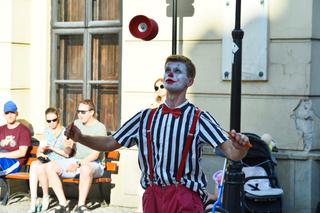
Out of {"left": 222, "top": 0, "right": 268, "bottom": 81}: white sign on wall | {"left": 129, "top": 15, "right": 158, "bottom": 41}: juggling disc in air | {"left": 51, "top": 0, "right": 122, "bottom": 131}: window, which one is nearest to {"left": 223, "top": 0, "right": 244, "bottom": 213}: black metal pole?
{"left": 222, "top": 0, "right": 268, "bottom": 81}: white sign on wall

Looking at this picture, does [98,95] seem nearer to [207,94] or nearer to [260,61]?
[207,94]

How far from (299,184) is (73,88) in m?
3.88

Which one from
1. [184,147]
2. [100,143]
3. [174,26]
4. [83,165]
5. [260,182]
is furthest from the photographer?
[83,165]

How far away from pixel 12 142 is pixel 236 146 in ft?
19.7

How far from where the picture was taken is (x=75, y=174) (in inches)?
380

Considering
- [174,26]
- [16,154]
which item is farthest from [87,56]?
[174,26]

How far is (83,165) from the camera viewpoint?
9.49m

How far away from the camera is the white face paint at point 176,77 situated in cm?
527

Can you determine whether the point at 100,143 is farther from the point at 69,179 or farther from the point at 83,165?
the point at 69,179

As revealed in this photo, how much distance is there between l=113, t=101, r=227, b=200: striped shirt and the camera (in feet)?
16.7

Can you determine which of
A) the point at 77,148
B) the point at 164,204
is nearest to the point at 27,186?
the point at 77,148

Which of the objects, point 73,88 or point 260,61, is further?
point 73,88

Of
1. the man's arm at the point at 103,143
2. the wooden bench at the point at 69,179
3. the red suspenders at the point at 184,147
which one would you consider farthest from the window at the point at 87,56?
the red suspenders at the point at 184,147

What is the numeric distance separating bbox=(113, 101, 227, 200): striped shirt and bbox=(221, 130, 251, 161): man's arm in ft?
0.20
